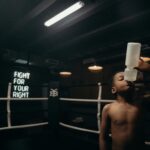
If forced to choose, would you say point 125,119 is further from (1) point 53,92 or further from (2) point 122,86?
(1) point 53,92

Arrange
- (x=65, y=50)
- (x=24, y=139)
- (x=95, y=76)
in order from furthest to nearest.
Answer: (x=95, y=76) → (x=65, y=50) → (x=24, y=139)

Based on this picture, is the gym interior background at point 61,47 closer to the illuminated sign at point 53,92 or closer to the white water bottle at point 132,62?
the illuminated sign at point 53,92

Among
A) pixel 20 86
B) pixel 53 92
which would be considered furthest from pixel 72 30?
pixel 53 92

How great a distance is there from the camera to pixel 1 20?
16.7 feet

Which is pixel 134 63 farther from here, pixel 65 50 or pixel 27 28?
pixel 65 50

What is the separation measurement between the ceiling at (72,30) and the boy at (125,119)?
7.51ft

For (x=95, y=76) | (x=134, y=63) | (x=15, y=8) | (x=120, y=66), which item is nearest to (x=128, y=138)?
(x=134, y=63)

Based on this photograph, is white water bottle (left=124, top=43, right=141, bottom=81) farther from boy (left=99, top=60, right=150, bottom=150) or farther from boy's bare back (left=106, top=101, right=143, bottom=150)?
boy's bare back (left=106, top=101, right=143, bottom=150)

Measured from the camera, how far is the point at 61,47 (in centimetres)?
752

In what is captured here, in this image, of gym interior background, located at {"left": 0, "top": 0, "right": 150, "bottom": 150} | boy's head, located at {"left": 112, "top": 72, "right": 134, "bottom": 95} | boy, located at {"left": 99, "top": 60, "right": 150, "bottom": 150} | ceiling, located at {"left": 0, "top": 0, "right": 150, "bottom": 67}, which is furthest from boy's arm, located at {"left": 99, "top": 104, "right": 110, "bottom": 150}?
ceiling, located at {"left": 0, "top": 0, "right": 150, "bottom": 67}

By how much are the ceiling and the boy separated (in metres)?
2.29

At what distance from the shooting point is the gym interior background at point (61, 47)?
2.91 metres

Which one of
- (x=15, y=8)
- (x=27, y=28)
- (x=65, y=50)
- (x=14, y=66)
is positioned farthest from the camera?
(x=65, y=50)

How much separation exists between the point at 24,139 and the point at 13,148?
23 cm
